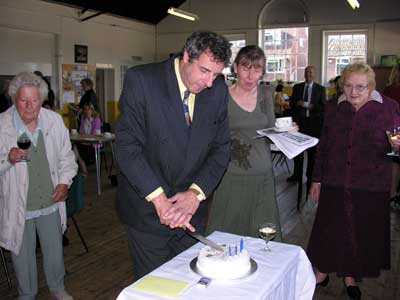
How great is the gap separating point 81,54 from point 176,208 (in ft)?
34.4

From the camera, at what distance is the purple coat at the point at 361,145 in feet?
9.78

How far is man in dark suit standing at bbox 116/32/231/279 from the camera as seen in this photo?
1900mm

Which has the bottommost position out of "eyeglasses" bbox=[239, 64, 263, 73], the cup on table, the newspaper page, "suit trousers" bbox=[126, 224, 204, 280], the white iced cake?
"suit trousers" bbox=[126, 224, 204, 280]

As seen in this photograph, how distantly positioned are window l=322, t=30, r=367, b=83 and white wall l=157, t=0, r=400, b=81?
0.26m

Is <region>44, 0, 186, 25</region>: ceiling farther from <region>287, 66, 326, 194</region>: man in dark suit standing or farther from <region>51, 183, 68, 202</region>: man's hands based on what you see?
<region>51, 183, 68, 202</region>: man's hands

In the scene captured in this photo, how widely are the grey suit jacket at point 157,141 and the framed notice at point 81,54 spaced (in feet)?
32.8

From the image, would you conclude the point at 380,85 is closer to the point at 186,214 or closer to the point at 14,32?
the point at 14,32

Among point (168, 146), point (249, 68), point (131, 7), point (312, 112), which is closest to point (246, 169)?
point (249, 68)

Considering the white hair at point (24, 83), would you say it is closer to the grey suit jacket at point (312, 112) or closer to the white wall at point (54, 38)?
the grey suit jacket at point (312, 112)

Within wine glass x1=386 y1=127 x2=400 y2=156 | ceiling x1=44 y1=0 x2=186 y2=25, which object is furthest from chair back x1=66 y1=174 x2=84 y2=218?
ceiling x1=44 y1=0 x2=186 y2=25

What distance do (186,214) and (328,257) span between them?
1.68 meters

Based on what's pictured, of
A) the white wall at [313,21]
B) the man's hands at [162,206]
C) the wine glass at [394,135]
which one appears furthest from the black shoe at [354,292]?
the white wall at [313,21]

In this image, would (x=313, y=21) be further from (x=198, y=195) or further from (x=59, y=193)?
(x=198, y=195)

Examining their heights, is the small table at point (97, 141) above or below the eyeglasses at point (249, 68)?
below
